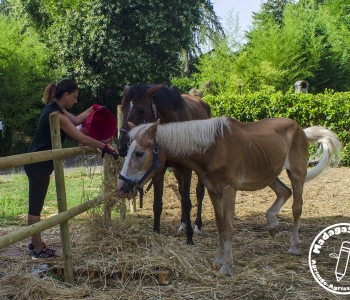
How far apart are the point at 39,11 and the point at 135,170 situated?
61.0 feet

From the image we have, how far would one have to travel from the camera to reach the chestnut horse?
12.7ft

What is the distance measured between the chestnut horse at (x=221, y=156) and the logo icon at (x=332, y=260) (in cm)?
32

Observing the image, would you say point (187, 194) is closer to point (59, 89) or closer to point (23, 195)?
point (59, 89)

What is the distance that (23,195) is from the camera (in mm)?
8422

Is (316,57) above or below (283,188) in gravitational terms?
above

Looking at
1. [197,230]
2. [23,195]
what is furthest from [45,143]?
[23,195]

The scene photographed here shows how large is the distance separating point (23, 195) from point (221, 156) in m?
5.64

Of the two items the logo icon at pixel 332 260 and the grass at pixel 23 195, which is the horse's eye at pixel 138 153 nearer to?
the grass at pixel 23 195

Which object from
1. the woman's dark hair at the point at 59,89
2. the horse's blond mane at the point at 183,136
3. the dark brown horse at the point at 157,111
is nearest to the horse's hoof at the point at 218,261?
the dark brown horse at the point at 157,111

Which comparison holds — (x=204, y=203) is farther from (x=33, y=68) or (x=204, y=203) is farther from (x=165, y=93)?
(x=33, y=68)

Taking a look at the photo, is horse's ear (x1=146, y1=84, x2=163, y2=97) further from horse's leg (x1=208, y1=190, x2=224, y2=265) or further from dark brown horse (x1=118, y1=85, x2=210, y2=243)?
horse's leg (x1=208, y1=190, x2=224, y2=265)

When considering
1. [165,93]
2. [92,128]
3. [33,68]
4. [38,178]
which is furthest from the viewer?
[33,68]

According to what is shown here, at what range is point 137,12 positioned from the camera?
61.9 feet

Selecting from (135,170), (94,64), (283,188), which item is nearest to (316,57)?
(94,64)
